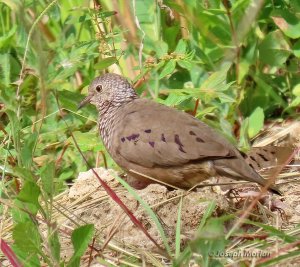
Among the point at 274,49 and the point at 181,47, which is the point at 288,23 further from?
the point at 181,47

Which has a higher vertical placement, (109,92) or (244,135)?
(109,92)

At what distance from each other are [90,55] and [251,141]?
3.94 feet

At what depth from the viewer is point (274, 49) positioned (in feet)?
19.2

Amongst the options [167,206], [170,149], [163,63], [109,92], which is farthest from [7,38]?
[167,206]

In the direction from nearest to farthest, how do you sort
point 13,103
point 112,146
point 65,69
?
point 13,103
point 112,146
point 65,69

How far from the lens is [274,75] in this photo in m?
6.13

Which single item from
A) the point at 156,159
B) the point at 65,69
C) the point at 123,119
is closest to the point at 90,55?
the point at 65,69

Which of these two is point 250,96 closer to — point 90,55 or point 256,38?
point 256,38

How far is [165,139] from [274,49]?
4.94 feet

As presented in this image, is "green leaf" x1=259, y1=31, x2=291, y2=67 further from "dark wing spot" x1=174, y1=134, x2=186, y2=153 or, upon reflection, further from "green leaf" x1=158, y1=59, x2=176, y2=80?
"dark wing spot" x1=174, y1=134, x2=186, y2=153

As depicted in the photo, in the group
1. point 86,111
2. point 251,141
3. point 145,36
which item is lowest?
point 251,141

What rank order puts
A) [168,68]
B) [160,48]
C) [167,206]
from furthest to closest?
1. [160,48]
2. [168,68]
3. [167,206]

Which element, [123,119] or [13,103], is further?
[123,119]

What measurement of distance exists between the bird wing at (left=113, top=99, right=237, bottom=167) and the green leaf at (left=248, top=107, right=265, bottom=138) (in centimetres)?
98
